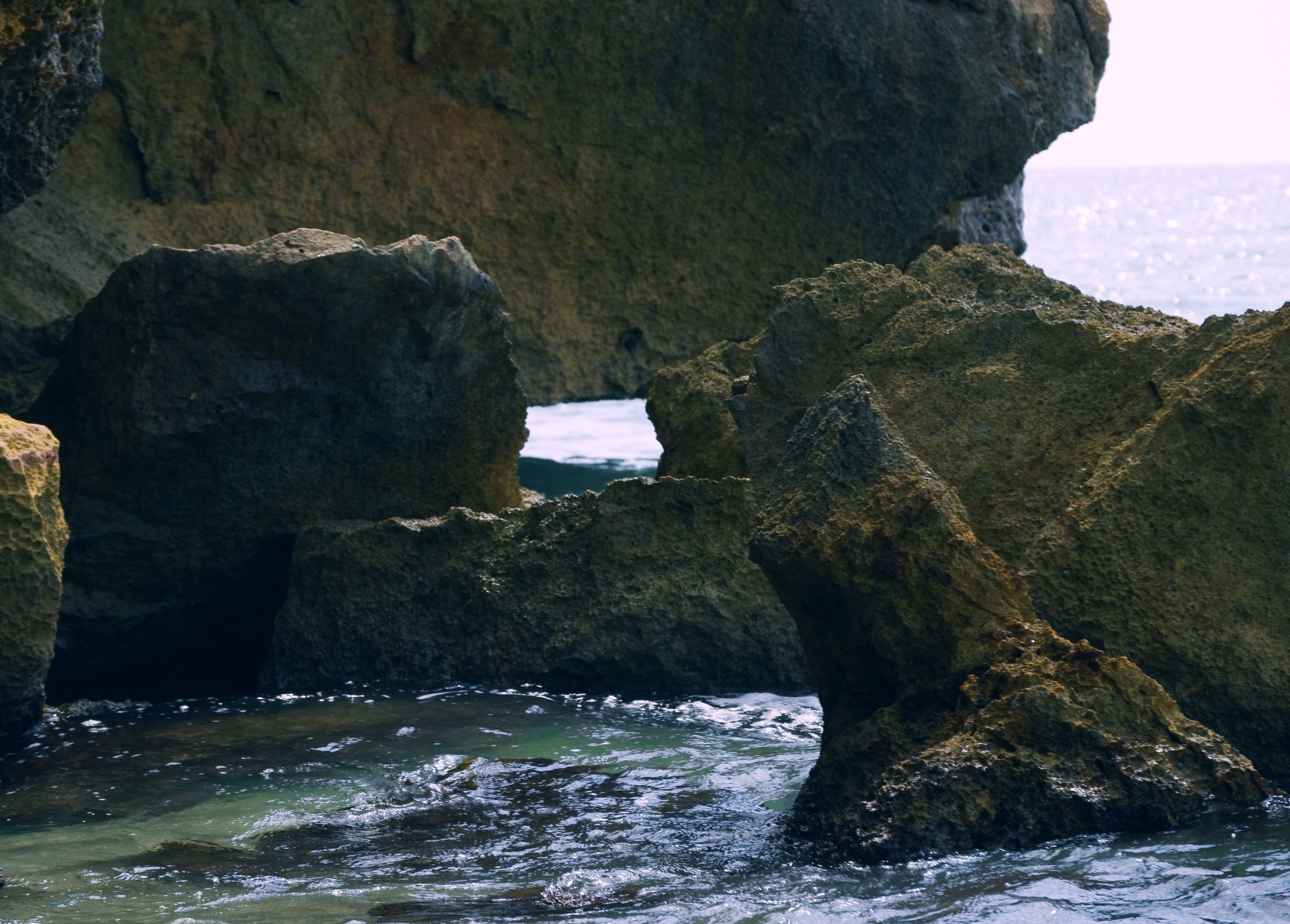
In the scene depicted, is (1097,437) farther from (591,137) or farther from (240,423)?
(591,137)

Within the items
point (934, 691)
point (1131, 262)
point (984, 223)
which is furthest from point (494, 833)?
point (1131, 262)

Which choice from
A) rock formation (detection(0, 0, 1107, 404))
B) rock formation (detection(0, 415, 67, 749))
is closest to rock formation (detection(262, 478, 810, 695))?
rock formation (detection(0, 415, 67, 749))

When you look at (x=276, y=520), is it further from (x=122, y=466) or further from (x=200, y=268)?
(x=200, y=268)

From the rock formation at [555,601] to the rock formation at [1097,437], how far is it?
Answer: 1.22ft

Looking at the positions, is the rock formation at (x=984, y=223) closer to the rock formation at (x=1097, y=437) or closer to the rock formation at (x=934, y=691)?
the rock formation at (x=1097, y=437)

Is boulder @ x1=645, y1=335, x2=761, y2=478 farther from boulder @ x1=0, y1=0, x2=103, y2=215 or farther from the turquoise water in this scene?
boulder @ x1=0, y1=0, x2=103, y2=215

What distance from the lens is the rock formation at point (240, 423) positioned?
4.63m

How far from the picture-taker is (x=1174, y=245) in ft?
138

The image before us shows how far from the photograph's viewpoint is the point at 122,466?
185 inches

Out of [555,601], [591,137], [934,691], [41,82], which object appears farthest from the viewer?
[591,137]

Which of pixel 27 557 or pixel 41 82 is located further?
pixel 41 82

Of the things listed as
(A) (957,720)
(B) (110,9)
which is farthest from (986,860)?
(B) (110,9)

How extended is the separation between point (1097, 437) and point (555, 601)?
5.69 ft

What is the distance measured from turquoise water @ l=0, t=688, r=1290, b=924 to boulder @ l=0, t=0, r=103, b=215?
1.75 metres
